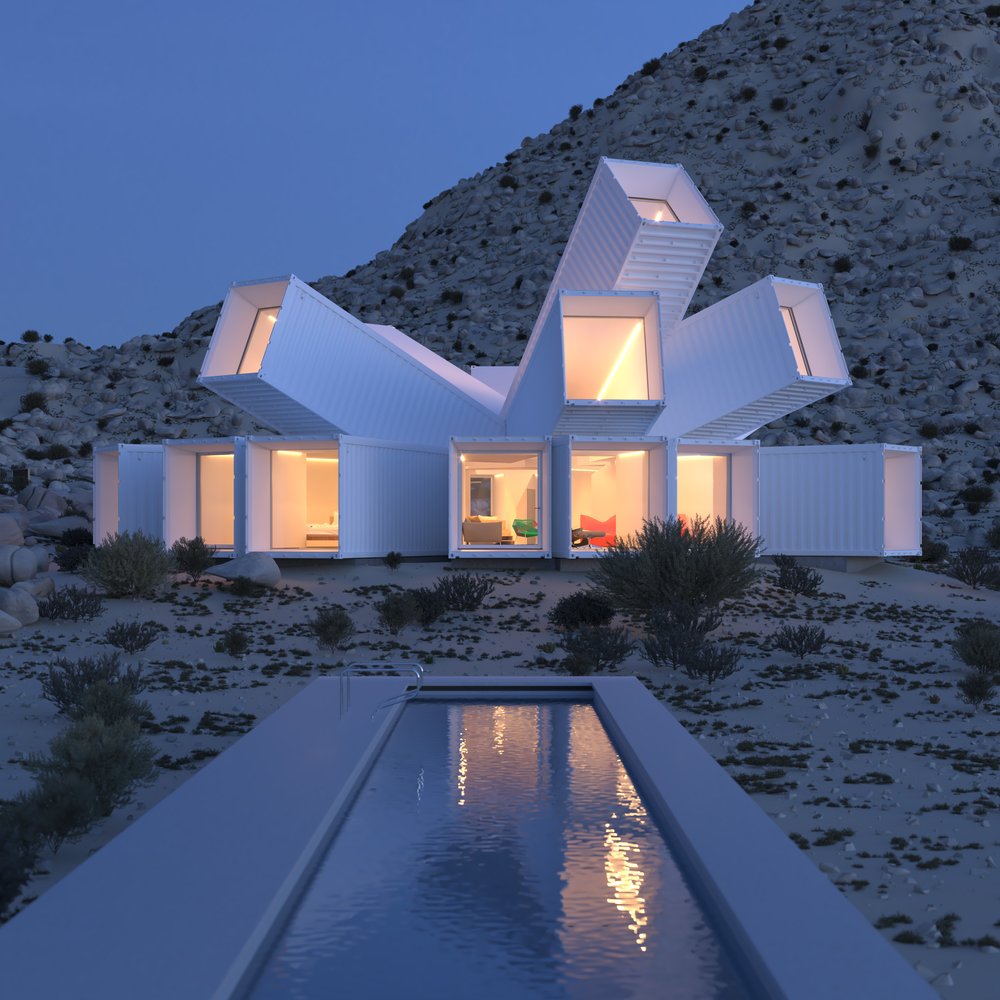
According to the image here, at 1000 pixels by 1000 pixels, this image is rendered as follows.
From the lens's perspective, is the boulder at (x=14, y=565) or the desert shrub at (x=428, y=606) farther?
the boulder at (x=14, y=565)

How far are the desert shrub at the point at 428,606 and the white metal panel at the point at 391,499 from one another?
3.49 m

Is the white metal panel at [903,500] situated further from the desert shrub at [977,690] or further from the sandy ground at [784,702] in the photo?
the desert shrub at [977,690]

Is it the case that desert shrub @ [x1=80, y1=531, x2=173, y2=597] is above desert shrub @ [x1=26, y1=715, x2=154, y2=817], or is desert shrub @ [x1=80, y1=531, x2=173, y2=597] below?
above

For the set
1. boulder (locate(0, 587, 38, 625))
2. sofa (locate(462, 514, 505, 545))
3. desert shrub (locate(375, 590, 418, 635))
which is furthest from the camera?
sofa (locate(462, 514, 505, 545))

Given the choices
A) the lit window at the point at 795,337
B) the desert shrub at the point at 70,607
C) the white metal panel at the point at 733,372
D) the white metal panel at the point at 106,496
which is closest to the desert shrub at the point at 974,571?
the white metal panel at the point at 733,372

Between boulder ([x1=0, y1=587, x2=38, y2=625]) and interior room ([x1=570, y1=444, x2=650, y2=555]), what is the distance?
7968 millimetres

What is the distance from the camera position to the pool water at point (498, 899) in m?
3.62

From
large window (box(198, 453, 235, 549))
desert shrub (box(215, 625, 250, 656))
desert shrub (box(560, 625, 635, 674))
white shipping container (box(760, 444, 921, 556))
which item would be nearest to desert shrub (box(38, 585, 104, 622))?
desert shrub (box(215, 625, 250, 656))

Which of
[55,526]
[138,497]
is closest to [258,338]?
[138,497]

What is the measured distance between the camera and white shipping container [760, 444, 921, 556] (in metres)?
18.4

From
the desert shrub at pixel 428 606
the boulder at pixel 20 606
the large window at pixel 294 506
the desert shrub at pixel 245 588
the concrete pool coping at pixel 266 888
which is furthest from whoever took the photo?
the large window at pixel 294 506

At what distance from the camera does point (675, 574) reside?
41.3ft

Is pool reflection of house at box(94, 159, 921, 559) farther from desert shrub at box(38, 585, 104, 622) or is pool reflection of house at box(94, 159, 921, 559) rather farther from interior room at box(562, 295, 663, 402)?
desert shrub at box(38, 585, 104, 622)

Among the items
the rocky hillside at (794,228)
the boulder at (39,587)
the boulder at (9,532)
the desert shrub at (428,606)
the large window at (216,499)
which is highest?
the rocky hillside at (794,228)
